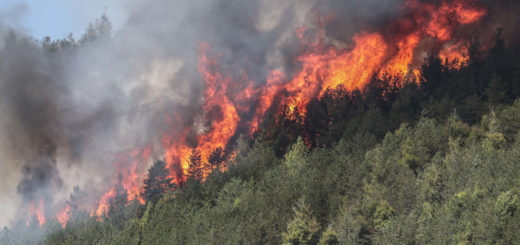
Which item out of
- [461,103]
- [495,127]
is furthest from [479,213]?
[461,103]

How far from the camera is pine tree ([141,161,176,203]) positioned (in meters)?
191

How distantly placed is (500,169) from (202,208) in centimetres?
7629

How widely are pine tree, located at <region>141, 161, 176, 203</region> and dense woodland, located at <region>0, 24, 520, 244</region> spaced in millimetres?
390

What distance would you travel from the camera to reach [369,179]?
397ft

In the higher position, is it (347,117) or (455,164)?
(347,117)

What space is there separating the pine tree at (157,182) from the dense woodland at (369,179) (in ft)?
1.28

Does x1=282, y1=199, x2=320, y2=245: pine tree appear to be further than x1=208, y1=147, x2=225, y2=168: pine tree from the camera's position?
No

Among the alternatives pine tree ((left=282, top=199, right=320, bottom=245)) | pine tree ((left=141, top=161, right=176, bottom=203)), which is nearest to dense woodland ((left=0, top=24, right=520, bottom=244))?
pine tree ((left=282, top=199, right=320, bottom=245))

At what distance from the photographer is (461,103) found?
155 metres

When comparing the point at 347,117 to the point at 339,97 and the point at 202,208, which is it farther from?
the point at 202,208

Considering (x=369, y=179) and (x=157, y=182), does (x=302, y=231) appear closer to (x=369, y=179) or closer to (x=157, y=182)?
(x=369, y=179)

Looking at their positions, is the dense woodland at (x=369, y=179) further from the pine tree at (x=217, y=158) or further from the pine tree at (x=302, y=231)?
the pine tree at (x=217, y=158)

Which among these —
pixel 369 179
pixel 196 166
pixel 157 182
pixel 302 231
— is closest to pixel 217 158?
pixel 196 166

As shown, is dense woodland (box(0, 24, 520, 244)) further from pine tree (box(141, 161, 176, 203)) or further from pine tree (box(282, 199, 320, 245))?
pine tree (box(141, 161, 176, 203))
